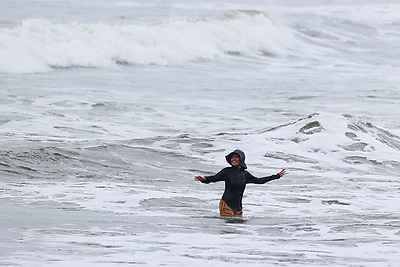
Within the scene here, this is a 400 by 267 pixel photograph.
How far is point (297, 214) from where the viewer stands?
35.2 ft

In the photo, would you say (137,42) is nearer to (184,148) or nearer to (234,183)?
(184,148)

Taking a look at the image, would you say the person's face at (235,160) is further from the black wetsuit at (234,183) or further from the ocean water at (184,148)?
the ocean water at (184,148)

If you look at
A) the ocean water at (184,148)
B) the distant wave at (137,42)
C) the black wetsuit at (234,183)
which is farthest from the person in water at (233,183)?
the distant wave at (137,42)

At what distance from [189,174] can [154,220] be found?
12.5 feet

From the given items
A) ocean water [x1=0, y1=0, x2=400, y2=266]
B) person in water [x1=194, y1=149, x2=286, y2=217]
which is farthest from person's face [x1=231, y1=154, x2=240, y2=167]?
ocean water [x1=0, y1=0, x2=400, y2=266]

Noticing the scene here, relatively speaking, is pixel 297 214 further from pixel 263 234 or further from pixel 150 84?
pixel 150 84

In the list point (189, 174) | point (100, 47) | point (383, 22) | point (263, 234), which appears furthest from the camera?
point (383, 22)

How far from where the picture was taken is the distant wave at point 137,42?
30.2 m

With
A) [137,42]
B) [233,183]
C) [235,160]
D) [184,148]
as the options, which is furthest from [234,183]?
[137,42]

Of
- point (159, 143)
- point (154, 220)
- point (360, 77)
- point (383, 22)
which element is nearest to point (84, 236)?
point (154, 220)

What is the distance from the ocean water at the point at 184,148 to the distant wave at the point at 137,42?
0.10m

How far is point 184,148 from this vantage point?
14.8m

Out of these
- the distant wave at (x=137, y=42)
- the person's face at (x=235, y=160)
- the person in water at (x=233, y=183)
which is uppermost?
the person's face at (x=235, y=160)

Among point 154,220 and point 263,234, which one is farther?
point 154,220
